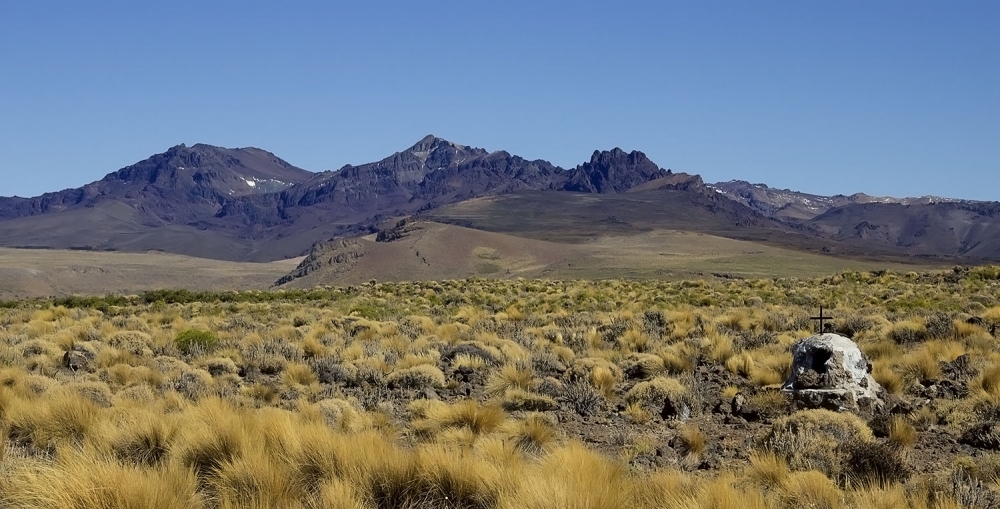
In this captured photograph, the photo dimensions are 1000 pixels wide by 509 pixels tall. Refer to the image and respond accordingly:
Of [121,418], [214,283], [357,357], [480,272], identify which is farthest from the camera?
[214,283]

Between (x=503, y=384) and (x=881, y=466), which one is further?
(x=503, y=384)

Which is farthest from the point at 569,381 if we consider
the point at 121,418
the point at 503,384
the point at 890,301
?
the point at 890,301

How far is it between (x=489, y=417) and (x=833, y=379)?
423 cm

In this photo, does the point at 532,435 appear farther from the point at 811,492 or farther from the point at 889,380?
the point at 889,380

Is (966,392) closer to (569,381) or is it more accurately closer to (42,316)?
(569,381)

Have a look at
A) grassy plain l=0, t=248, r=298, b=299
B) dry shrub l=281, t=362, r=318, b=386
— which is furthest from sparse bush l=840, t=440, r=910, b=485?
grassy plain l=0, t=248, r=298, b=299

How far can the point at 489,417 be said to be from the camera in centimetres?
816

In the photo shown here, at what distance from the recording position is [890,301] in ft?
74.8

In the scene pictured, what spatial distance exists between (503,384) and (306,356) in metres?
4.69

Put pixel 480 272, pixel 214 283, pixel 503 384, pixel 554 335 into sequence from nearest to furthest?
1. pixel 503 384
2. pixel 554 335
3. pixel 480 272
4. pixel 214 283

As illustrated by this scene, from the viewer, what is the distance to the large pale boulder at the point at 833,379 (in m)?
9.05

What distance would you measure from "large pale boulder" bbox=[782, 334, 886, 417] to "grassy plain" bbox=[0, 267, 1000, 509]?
0.32 meters

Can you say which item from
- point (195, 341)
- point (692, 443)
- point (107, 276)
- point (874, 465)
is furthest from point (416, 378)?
point (107, 276)

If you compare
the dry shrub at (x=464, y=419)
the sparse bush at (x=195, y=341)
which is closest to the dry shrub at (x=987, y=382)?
the dry shrub at (x=464, y=419)
